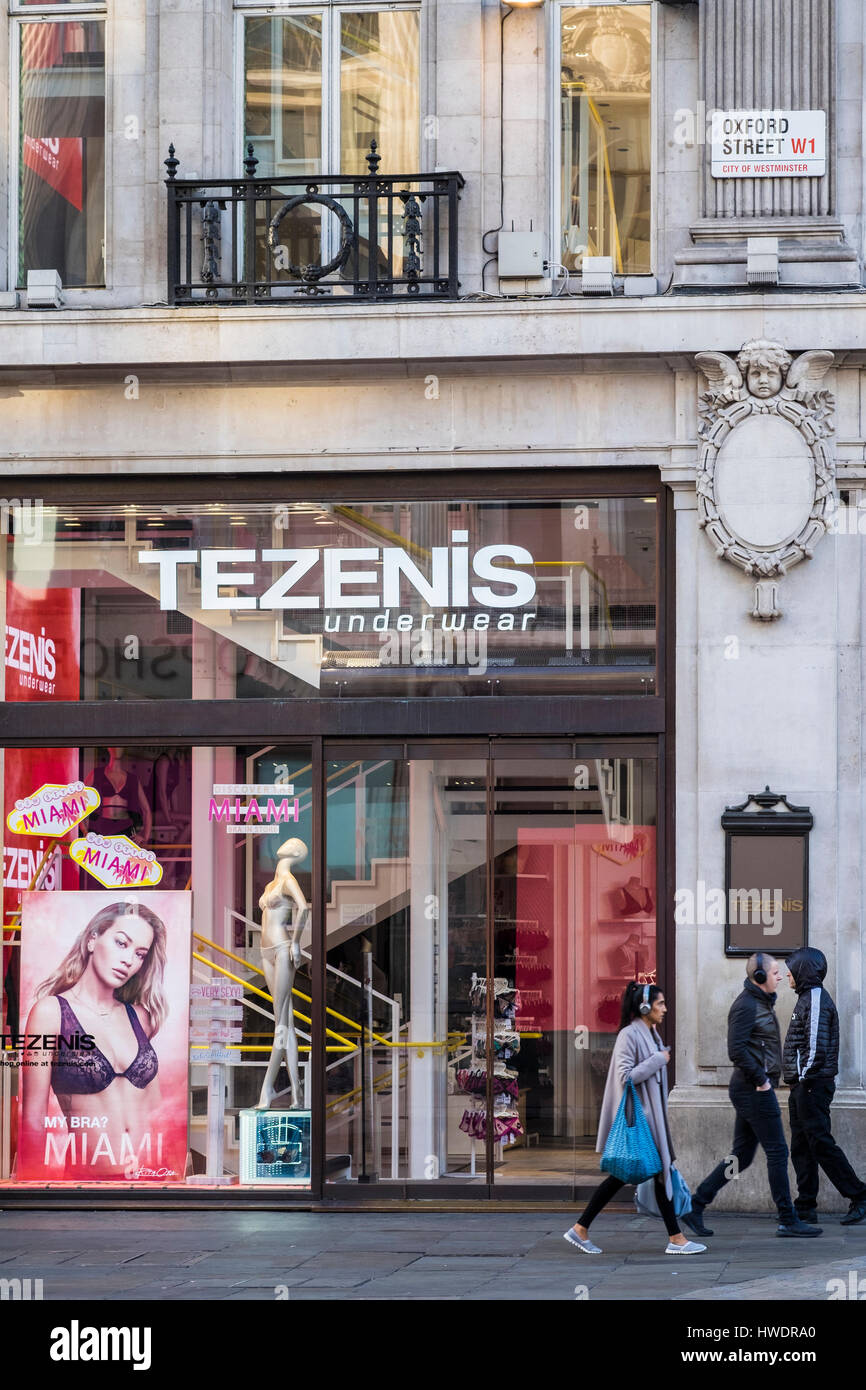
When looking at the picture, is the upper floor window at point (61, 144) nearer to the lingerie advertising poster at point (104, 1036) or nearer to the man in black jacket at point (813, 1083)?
the lingerie advertising poster at point (104, 1036)

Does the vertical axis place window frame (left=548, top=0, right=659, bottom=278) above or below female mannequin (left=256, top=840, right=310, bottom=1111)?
above

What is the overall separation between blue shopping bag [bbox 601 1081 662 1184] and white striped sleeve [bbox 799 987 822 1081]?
150 cm

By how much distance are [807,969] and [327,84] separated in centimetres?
739

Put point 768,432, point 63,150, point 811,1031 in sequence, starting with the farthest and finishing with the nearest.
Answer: point 63,150
point 768,432
point 811,1031

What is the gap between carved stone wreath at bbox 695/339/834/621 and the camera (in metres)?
13.0

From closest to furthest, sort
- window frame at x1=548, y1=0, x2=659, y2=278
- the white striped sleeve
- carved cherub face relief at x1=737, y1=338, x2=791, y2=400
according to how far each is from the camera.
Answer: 1. the white striped sleeve
2. carved cherub face relief at x1=737, y1=338, x2=791, y2=400
3. window frame at x1=548, y1=0, x2=659, y2=278

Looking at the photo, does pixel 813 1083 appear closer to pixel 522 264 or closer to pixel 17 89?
pixel 522 264

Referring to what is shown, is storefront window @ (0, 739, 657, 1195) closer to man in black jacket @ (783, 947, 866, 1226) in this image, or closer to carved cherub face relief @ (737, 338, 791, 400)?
man in black jacket @ (783, 947, 866, 1226)

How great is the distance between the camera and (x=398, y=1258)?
36.7 feet

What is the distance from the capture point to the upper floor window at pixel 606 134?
13.7 metres

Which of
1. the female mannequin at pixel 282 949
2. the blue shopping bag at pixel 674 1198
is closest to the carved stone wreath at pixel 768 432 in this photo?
the female mannequin at pixel 282 949

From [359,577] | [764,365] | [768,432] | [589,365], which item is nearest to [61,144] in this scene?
[359,577]

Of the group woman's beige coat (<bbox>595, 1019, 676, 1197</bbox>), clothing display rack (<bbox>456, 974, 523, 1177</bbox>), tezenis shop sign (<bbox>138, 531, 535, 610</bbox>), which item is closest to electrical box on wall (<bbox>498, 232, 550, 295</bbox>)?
tezenis shop sign (<bbox>138, 531, 535, 610</bbox>)

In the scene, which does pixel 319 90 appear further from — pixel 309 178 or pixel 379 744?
pixel 379 744
